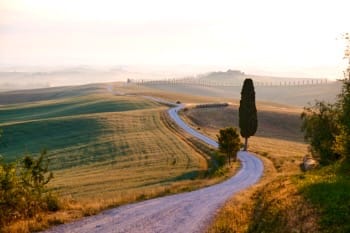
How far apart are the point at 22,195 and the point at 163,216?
7.38m

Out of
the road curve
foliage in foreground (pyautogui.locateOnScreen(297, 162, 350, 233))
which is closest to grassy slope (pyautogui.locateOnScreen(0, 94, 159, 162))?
the road curve

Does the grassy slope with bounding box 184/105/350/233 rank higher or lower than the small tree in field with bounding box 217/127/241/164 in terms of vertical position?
higher

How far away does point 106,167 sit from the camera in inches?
2571

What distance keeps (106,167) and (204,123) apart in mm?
46221

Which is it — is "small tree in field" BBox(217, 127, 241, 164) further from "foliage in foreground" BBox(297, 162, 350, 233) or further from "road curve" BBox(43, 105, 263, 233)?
"foliage in foreground" BBox(297, 162, 350, 233)

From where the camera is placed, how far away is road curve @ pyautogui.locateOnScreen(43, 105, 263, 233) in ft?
71.5

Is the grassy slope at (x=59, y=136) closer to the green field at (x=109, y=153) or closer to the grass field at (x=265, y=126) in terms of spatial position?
the green field at (x=109, y=153)

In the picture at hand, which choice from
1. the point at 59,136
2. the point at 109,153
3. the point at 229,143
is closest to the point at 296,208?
the point at 229,143

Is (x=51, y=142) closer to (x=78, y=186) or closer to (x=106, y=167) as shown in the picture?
(x=106, y=167)

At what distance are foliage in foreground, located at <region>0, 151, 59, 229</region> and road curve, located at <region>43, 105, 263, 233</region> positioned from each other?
231 cm

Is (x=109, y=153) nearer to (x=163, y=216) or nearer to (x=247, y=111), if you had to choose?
(x=247, y=111)

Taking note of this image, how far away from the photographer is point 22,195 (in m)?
22.6

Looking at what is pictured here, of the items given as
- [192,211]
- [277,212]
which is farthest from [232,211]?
[277,212]

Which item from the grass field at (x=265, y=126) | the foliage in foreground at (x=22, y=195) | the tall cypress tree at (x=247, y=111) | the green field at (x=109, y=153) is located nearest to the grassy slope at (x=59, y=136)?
the green field at (x=109, y=153)
